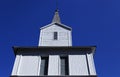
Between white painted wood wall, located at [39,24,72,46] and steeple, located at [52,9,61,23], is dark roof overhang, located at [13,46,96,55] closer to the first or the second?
white painted wood wall, located at [39,24,72,46]

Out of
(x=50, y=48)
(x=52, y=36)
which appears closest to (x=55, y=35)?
(x=52, y=36)

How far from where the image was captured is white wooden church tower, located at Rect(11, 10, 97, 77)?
20484mm

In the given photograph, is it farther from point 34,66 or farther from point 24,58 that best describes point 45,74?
point 24,58

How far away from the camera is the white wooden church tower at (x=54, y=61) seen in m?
20.5

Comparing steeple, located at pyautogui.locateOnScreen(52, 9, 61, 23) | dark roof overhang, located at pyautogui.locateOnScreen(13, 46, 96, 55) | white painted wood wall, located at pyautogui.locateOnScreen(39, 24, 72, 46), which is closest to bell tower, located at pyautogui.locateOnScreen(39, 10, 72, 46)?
white painted wood wall, located at pyautogui.locateOnScreen(39, 24, 72, 46)

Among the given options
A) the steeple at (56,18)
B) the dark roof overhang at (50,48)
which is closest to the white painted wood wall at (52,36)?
the dark roof overhang at (50,48)

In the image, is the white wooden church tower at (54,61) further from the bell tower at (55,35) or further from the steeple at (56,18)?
the steeple at (56,18)

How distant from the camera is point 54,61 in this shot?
2169 centimetres

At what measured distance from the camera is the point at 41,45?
24578mm

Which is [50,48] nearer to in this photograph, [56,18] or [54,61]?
[54,61]

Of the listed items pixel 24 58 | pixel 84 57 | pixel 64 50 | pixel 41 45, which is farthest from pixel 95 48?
pixel 24 58

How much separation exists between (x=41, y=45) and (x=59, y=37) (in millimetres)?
2654

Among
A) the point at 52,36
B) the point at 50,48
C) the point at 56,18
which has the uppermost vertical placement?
the point at 56,18

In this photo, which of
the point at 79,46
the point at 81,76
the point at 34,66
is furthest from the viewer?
the point at 79,46
